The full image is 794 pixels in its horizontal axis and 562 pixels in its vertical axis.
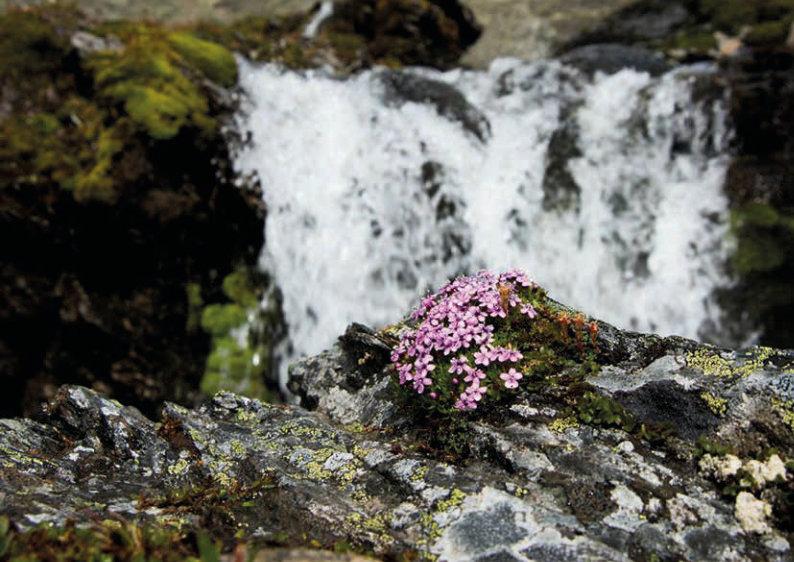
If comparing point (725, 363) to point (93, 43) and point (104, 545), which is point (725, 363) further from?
point (93, 43)

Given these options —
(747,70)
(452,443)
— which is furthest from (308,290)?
(747,70)

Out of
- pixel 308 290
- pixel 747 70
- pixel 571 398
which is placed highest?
pixel 747 70

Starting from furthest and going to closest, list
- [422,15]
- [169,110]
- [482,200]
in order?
[422,15], [482,200], [169,110]

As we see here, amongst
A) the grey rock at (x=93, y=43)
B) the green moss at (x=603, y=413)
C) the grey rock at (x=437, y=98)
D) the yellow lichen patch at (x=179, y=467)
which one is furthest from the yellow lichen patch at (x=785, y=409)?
the grey rock at (x=93, y=43)

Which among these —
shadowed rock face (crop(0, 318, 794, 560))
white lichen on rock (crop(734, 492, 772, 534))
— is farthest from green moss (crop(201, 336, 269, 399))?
white lichen on rock (crop(734, 492, 772, 534))

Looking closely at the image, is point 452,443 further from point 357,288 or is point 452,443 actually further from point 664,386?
point 357,288

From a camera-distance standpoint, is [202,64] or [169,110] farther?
[202,64]
